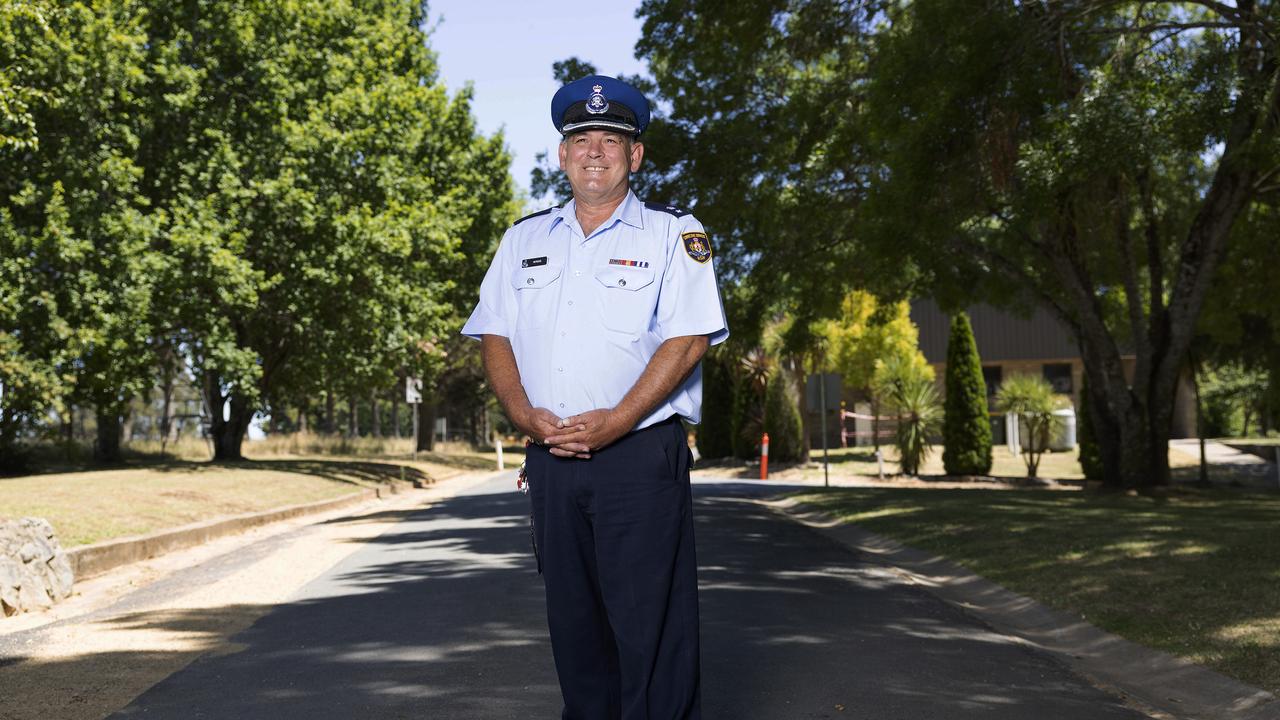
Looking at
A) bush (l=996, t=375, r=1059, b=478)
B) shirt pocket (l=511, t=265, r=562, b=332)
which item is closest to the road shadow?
shirt pocket (l=511, t=265, r=562, b=332)

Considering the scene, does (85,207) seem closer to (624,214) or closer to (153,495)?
(153,495)

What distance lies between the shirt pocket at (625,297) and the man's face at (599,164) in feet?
0.85

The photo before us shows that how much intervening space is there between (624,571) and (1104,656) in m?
4.84

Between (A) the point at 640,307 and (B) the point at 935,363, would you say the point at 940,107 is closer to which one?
(A) the point at 640,307

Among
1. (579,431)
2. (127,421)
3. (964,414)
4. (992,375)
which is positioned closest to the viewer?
(579,431)

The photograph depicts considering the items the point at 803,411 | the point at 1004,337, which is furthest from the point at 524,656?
the point at 1004,337

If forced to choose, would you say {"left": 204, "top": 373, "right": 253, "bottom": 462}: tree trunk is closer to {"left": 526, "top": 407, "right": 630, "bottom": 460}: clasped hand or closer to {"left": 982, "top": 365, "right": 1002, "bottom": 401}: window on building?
{"left": 526, "top": 407, "right": 630, "bottom": 460}: clasped hand

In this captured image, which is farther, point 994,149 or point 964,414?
point 964,414

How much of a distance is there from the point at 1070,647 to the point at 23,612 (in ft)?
24.3

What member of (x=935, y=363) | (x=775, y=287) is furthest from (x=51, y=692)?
(x=935, y=363)

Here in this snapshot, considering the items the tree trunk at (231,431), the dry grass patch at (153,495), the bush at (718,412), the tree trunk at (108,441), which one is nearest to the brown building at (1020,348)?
the bush at (718,412)

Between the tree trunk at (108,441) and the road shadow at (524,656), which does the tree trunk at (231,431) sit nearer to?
the tree trunk at (108,441)

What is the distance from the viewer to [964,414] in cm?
3206

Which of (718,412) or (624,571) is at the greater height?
(718,412)
